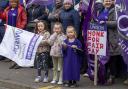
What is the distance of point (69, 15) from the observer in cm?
970

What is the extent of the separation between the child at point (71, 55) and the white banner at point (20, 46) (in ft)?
2.35

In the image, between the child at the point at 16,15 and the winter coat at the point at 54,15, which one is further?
the child at the point at 16,15

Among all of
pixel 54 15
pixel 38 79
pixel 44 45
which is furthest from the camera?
pixel 54 15

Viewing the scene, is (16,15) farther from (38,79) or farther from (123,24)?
(123,24)

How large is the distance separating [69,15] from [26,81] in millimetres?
1769

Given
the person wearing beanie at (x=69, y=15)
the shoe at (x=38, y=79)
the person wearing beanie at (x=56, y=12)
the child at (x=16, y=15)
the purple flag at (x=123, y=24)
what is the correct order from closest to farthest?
the purple flag at (x=123, y=24) → the shoe at (x=38, y=79) → the person wearing beanie at (x=69, y=15) → the person wearing beanie at (x=56, y=12) → the child at (x=16, y=15)

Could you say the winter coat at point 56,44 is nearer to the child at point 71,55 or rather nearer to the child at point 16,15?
the child at point 71,55

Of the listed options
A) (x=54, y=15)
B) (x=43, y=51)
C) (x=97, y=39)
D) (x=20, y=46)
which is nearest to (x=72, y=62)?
(x=97, y=39)

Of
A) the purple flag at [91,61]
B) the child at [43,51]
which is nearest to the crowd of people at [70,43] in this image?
the child at [43,51]

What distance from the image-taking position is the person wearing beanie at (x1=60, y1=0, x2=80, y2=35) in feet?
31.6

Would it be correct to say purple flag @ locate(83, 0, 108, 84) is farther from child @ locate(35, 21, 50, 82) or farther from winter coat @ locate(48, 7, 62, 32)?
winter coat @ locate(48, 7, 62, 32)

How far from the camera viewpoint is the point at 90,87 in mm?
8977

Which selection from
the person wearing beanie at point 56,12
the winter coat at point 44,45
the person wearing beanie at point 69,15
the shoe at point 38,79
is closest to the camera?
the winter coat at point 44,45

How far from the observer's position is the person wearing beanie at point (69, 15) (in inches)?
380
